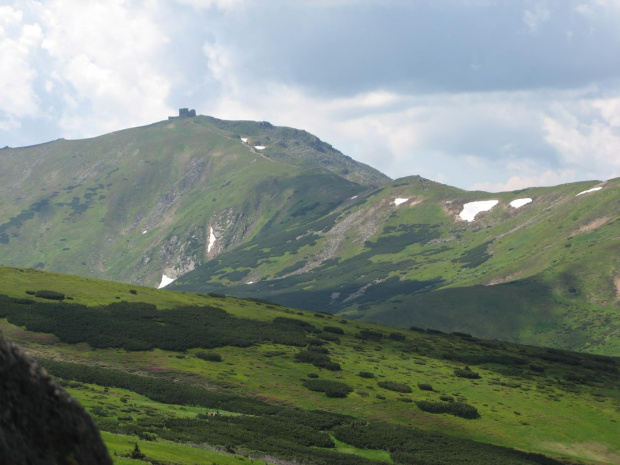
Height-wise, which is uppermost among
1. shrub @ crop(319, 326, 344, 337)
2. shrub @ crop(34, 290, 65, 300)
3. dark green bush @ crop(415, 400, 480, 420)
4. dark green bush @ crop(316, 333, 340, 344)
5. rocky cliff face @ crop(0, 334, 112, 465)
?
shrub @ crop(34, 290, 65, 300)

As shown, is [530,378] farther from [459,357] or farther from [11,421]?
[11,421]

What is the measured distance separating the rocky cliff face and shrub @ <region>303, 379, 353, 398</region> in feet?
268

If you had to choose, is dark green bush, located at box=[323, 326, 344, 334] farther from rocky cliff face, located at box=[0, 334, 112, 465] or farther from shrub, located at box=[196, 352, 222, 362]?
rocky cliff face, located at box=[0, 334, 112, 465]

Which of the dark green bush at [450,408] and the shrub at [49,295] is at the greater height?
the shrub at [49,295]

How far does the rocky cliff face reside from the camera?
1362 centimetres

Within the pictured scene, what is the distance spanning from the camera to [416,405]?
94.2 m

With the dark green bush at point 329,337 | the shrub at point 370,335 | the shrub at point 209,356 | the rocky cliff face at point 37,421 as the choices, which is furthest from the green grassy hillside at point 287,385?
the rocky cliff face at point 37,421

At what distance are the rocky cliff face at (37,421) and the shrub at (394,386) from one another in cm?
9028

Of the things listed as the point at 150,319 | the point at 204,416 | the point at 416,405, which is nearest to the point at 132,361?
the point at 150,319

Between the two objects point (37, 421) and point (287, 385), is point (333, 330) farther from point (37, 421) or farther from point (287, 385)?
point (37, 421)

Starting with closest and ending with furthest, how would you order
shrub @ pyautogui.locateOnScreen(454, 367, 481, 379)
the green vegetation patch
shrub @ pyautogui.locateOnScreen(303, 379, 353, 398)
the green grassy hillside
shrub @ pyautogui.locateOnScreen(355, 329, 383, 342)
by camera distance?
the green grassy hillside, shrub @ pyautogui.locateOnScreen(303, 379, 353, 398), the green vegetation patch, shrub @ pyautogui.locateOnScreen(454, 367, 481, 379), shrub @ pyautogui.locateOnScreen(355, 329, 383, 342)

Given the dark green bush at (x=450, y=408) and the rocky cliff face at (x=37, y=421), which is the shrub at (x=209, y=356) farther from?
the rocky cliff face at (x=37, y=421)

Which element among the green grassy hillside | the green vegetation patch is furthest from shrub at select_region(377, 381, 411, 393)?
the green vegetation patch

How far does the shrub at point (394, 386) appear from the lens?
101 meters
